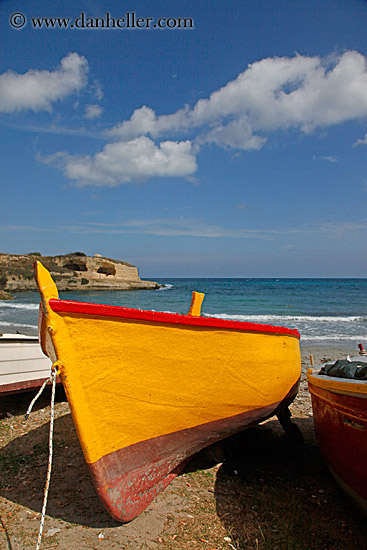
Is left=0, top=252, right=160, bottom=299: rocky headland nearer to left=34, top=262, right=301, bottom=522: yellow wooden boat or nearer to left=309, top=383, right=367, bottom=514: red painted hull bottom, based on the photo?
left=34, top=262, right=301, bottom=522: yellow wooden boat

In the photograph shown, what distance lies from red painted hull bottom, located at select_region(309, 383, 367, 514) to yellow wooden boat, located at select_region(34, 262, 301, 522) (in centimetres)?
84

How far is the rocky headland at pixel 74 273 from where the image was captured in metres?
55.2

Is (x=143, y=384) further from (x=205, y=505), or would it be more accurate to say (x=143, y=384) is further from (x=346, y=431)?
(x=346, y=431)

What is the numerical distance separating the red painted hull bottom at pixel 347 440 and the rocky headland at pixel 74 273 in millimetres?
53788

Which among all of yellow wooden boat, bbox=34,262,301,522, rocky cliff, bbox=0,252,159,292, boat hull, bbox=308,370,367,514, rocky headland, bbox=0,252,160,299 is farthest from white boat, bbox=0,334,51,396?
rocky cliff, bbox=0,252,159,292

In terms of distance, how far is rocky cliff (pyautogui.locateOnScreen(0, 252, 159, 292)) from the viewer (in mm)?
→ 55375

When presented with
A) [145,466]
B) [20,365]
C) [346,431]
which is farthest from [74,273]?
[346,431]

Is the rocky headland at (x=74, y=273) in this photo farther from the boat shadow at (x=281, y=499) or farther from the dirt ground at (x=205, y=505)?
the boat shadow at (x=281, y=499)

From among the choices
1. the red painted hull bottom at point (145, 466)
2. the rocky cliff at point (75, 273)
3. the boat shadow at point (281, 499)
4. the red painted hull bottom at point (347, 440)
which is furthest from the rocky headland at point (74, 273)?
the red painted hull bottom at point (347, 440)

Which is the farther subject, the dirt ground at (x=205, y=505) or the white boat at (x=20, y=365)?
the white boat at (x=20, y=365)

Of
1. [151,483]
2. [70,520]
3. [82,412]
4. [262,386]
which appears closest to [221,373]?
[262,386]

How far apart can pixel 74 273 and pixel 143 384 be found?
59863 mm

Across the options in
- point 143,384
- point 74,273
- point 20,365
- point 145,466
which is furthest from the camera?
point 74,273

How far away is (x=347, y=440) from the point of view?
12.3 ft
